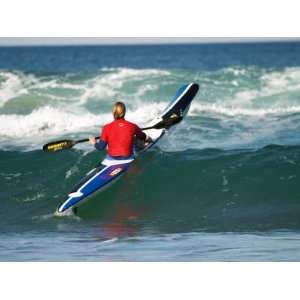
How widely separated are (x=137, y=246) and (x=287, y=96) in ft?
22.2

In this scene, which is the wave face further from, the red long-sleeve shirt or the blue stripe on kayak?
the red long-sleeve shirt

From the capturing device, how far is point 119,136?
9.71 metres

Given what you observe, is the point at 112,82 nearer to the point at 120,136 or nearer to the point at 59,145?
the point at 59,145

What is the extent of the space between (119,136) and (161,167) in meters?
1.42

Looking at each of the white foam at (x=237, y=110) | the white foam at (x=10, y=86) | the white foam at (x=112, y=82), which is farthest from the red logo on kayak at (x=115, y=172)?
the white foam at (x=10, y=86)

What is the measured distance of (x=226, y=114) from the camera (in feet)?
44.7

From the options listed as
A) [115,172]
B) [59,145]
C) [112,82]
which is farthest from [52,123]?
[115,172]

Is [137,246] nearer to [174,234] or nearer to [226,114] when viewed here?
[174,234]

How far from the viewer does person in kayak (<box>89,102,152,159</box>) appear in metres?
9.69

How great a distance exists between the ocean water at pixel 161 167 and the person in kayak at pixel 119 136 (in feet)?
1.47

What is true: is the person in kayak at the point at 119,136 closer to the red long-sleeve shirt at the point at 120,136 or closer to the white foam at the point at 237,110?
the red long-sleeve shirt at the point at 120,136
